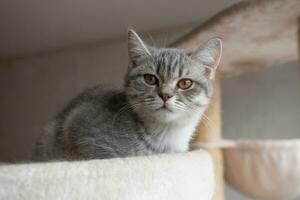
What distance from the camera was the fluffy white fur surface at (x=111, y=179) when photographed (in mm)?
558

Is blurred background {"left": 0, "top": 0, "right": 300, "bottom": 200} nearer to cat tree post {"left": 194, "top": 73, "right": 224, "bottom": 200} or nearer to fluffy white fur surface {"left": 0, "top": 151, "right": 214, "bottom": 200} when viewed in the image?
cat tree post {"left": 194, "top": 73, "right": 224, "bottom": 200}

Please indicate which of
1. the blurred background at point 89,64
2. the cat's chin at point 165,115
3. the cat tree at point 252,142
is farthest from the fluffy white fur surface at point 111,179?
the blurred background at point 89,64

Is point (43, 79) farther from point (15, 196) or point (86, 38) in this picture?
point (15, 196)

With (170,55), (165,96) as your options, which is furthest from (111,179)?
(170,55)

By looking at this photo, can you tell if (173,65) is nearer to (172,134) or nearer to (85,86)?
(172,134)

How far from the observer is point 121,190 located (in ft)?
2.04

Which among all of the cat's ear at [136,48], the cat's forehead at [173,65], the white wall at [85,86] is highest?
the cat's ear at [136,48]

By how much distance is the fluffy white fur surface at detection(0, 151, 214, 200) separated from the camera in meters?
0.56

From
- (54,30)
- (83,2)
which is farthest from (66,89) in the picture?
(83,2)

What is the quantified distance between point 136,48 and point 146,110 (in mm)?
153

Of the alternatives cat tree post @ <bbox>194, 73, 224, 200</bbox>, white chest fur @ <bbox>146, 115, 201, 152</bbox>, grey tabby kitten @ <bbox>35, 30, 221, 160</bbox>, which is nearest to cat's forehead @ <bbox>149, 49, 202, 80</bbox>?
grey tabby kitten @ <bbox>35, 30, 221, 160</bbox>

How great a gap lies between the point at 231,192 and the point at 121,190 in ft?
4.60

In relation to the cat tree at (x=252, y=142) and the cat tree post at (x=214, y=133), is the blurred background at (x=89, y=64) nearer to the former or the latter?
the cat tree at (x=252, y=142)

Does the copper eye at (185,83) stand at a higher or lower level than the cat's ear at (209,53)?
lower
